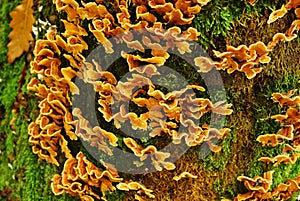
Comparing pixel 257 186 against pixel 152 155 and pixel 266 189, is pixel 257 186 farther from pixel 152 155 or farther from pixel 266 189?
pixel 152 155

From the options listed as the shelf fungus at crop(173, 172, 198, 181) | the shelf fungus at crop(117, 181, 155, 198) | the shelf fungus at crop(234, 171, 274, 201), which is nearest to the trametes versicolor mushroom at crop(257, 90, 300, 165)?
the shelf fungus at crop(234, 171, 274, 201)

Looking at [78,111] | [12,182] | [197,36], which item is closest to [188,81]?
[197,36]

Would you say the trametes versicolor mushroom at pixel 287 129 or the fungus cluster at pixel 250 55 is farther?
the trametes versicolor mushroom at pixel 287 129

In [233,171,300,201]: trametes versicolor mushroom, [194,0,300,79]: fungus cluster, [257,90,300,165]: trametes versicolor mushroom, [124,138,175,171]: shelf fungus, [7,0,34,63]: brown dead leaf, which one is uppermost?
[7,0,34,63]: brown dead leaf

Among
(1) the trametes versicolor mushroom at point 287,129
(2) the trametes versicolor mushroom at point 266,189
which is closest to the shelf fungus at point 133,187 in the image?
(2) the trametes versicolor mushroom at point 266,189

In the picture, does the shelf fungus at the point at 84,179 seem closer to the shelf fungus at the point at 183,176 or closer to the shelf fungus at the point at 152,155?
the shelf fungus at the point at 152,155

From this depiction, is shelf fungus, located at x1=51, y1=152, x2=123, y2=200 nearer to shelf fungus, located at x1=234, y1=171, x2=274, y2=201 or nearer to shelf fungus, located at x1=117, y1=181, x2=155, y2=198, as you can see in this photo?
shelf fungus, located at x1=117, y1=181, x2=155, y2=198

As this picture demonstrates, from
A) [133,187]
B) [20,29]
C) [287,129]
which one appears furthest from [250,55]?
[20,29]

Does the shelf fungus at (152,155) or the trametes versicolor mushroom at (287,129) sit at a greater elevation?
the shelf fungus at (152,155)

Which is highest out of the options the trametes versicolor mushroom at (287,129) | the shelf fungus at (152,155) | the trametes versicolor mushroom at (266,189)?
the shelf fungus at (152,155)
